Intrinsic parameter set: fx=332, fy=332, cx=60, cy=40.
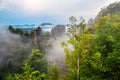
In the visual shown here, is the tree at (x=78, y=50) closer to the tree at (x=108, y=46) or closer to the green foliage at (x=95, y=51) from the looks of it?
the green foliage at (x=95, y=51)

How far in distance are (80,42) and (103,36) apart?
4270 mm

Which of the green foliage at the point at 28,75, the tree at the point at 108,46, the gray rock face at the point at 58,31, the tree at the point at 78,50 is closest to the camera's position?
the green foliage at the point at 28,75

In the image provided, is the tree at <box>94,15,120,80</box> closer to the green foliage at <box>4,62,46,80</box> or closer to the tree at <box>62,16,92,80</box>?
the tree at <box>62,16,92,80</box>

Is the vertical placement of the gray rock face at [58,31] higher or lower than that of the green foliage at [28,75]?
higher

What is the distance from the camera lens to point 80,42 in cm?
3331

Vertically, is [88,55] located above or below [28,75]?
above

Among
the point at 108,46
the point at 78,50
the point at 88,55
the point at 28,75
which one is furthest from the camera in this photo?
the point at 108,46

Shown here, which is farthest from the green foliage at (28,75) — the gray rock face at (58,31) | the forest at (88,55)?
the gray rock face at (58,31)

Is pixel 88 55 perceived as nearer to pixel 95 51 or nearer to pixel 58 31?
pixel 95 51

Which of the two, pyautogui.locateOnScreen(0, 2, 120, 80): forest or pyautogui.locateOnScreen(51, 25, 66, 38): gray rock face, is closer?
pyautogui.locateOnScreen(0, 2, 120, 80): forest

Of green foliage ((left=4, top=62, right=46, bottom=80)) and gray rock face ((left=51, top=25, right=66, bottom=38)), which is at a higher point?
gray rock face ((left=51, top=25, right=66, bottom=38))

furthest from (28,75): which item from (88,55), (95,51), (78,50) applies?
(95,51)

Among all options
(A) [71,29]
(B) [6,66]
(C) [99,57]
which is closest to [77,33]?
(A) [71,29]

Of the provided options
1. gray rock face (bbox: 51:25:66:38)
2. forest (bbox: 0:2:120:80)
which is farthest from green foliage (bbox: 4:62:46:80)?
gray rock face (bbox: 51:25:66:38)
